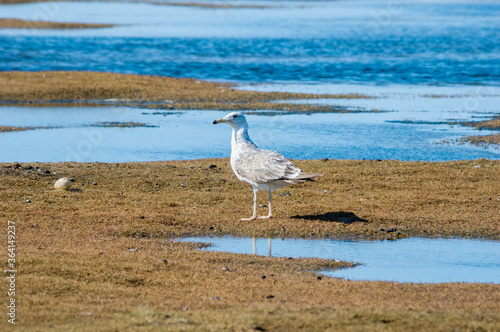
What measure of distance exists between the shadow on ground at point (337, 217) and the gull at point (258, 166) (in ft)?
3.06

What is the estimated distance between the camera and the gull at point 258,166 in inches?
579

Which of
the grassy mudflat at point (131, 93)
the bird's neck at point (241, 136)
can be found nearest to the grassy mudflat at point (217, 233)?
the bird's neck at point (241, 136)

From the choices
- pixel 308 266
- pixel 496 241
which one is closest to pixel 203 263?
pixel 308 266

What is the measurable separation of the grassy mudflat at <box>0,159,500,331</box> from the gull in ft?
2.77

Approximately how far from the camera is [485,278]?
11586mm

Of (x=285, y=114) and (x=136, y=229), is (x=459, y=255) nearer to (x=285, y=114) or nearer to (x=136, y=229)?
(x=136, y=229)

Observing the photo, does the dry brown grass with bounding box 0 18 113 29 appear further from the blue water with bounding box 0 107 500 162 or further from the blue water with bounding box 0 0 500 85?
the blue water with bounding box 0 107 500 162

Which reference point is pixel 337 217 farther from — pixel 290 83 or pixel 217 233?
pixel 290 83

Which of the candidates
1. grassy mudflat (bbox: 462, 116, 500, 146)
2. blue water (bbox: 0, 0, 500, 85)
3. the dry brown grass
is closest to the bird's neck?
grassy mudflat (bbox: 462, 116, 500, 146)

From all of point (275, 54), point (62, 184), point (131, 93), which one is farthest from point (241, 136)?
point (275, 54)

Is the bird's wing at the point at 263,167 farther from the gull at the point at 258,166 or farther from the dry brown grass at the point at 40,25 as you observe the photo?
the dry brown grass at the point at 40,25

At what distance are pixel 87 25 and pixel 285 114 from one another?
254 ft

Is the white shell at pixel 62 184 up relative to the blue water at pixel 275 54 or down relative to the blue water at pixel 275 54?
down

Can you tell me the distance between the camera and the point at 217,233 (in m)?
14.3
